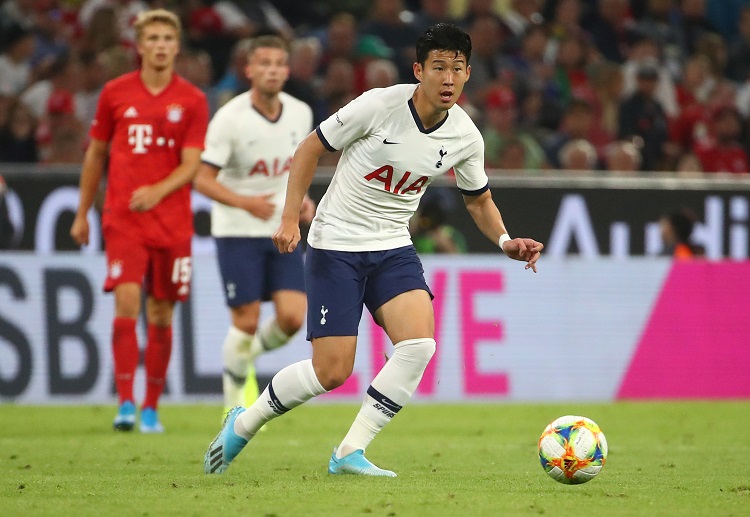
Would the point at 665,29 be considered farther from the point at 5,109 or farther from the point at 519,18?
the point at 5,109

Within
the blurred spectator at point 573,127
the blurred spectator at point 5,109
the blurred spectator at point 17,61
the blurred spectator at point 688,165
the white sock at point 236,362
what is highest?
the blurred spectator at point 17,61

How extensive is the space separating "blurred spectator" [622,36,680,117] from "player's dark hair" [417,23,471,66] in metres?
10.9

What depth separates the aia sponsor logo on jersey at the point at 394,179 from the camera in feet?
21.6

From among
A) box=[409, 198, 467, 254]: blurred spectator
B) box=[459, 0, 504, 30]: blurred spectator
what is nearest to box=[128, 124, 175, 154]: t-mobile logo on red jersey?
box=[409, 198, 467, 254]: blurred spectator

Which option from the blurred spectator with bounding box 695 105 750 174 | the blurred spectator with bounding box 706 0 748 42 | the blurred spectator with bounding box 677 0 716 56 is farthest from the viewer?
the blurred spectator with bounding box 706 0 748 42

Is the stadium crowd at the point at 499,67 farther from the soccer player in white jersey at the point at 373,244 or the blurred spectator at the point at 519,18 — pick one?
the soccer player in white jersey at the point at 373,244

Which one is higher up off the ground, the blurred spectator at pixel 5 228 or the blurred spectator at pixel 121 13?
the blurred spectator at pixel 121 13

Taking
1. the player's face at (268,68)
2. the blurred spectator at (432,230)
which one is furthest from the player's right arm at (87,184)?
the blurred spectator at (432,230)

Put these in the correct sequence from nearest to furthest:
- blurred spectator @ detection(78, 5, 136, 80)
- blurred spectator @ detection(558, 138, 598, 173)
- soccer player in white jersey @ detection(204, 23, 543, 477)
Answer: soccer player in white jersey @ detection(204, 23, 543, 477) < blurred spectator @ detection(558, 138, 598, 173) < blurred spectator @ detection(78, 5, 136, 80)

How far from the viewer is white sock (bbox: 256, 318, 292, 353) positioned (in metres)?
9.41

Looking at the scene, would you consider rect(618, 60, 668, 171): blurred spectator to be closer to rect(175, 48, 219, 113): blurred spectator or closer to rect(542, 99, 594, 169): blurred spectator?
rect(542, 99, 594, 169): blurred spectator

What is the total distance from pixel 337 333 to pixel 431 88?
50.5 inches

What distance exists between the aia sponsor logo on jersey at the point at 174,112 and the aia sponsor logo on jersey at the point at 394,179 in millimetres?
3020

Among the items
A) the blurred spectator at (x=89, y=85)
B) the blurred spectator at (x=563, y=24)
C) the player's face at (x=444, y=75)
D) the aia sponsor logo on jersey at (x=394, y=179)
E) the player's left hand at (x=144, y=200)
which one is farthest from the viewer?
A: the blurred spectator at (x=563, y=24)
